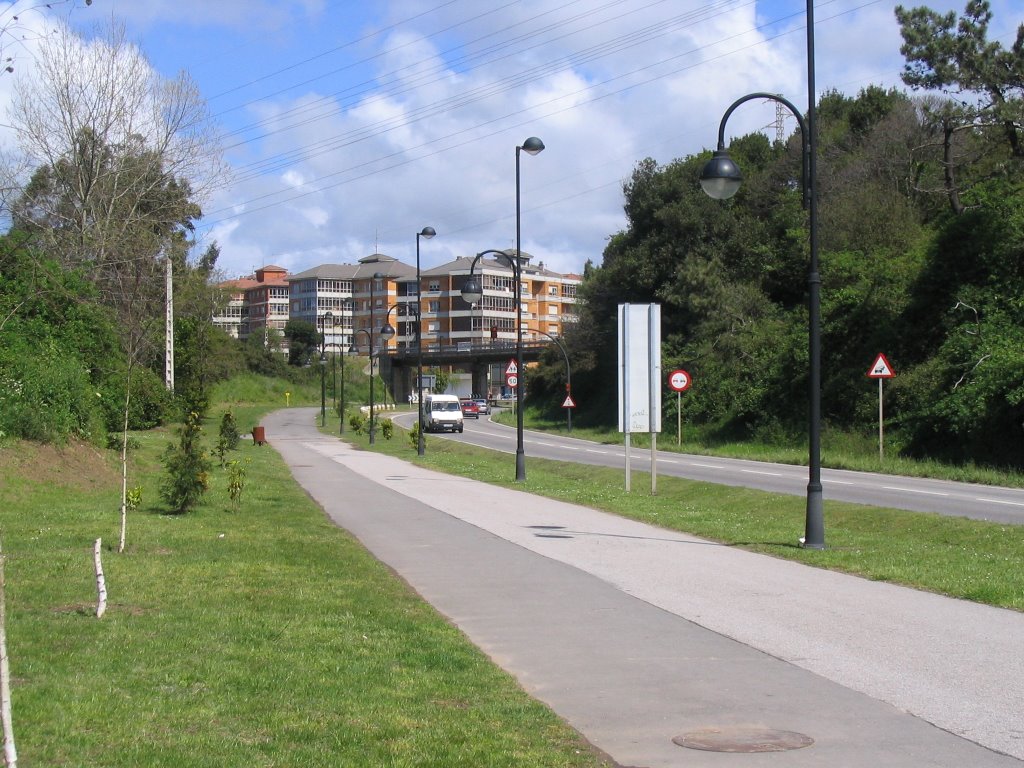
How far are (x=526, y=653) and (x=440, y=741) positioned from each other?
2614 mm

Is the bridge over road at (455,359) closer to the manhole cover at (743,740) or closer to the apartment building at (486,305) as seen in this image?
the apartment building at (486,305)

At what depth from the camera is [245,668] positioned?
727cm

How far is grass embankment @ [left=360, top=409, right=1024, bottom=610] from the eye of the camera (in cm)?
1148

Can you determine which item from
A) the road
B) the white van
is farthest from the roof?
the road

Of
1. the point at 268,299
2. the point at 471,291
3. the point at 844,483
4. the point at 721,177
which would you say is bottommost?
the point at 844,483

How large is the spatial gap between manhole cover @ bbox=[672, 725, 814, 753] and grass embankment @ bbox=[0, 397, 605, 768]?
0.64 m

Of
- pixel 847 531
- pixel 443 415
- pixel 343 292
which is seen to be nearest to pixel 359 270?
pixel 343 292

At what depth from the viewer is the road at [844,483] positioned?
67.5 ft

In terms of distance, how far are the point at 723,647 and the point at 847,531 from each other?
866 cm

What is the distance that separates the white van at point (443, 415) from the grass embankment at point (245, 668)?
52.6 m

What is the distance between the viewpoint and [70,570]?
1126 centimetres

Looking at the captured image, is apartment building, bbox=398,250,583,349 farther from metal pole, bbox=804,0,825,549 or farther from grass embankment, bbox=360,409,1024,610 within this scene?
metal pole, bbox=804,0,825,549

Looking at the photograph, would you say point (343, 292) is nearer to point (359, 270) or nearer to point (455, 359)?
point (359, 270)

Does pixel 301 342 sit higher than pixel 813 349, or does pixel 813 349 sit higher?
pixel 301 342
